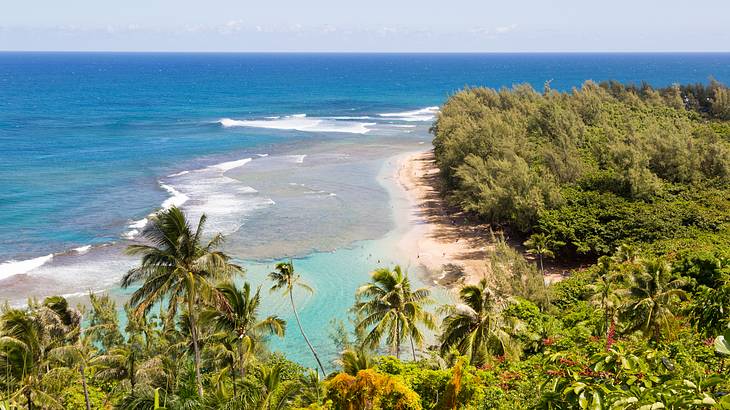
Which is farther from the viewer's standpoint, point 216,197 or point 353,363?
point 216,197

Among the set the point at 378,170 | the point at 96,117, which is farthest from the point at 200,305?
the point at 96,117

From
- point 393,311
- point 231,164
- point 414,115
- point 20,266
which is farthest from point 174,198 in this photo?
point 414,115

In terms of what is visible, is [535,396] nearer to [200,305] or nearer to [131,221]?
[200,305]

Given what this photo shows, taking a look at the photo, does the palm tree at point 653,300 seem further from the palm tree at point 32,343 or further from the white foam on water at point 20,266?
the white foam on water at point 20,266

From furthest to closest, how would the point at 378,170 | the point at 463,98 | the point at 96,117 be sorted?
the point at 96,117 → the point at 463,98 → the point at 378,170

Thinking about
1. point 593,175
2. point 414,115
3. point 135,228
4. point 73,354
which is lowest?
point 135,228

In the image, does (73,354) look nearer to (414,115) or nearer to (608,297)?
(608,297)
